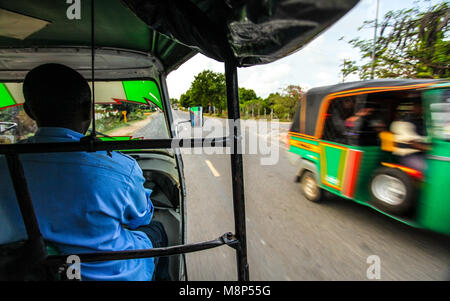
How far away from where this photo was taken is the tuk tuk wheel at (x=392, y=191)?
9.41ft

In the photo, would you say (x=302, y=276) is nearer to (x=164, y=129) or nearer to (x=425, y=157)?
(x=425, y=157)

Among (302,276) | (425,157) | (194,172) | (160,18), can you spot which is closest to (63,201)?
(160,18)

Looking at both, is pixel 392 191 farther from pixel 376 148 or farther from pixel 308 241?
pixel 308 241

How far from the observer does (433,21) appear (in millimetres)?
7035

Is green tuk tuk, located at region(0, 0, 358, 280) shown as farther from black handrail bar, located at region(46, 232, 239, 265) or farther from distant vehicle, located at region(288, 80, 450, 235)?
distant vehicle, located at region(288, 80, 450, 235)

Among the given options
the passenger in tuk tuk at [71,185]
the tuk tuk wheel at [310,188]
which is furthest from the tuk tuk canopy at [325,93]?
the passenger in tuk tuk at [71,185]

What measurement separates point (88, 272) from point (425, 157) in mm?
3537

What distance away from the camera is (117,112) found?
270 centimetres

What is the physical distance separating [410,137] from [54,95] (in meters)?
4.12

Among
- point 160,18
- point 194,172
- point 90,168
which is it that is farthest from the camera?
point 194,172

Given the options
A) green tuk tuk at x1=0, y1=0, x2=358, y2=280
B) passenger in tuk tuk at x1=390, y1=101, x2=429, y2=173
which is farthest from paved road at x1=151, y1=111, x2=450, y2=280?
passenger in tuk tuk at x1=390, y1=101, x2=429, y2=173

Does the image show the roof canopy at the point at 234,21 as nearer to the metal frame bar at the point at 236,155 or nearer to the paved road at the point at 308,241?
the metal frame bar at the point at 236,155

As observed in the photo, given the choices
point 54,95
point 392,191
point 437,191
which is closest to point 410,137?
point 392,191

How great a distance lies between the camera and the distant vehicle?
260 cm
